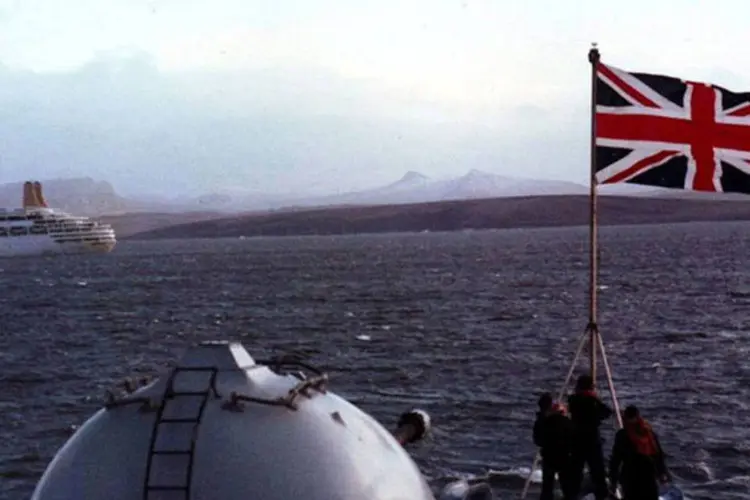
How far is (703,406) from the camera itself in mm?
29719

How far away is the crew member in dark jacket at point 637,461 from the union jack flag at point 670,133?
3.30 m

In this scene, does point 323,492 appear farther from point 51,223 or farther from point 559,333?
point 51,223

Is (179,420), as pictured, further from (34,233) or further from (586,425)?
(34,233)

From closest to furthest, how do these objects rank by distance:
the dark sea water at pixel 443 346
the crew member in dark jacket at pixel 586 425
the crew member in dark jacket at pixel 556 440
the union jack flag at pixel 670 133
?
the crew member in dark jacket at pixel 556 440, the crew member in dark jacket at pixel 586 425, the union jack flag at pixel 670 133, the dark sea water at pixel 443 346

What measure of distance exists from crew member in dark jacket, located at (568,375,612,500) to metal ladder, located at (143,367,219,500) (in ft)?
15.3

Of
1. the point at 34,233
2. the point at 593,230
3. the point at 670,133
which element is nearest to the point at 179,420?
the point at 593,230

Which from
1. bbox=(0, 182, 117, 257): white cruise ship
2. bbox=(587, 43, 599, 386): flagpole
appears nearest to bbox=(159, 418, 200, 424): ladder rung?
bbox=(587, 43, 599, 386): flagpole

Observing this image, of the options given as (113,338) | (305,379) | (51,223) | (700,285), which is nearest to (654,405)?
(305,379)

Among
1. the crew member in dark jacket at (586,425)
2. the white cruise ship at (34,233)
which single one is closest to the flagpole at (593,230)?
the crew member in dark jacket at (586,425)

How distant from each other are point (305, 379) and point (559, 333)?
4182 cm

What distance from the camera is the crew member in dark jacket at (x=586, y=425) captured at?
10742 millimetres

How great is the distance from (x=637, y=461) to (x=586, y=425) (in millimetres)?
669

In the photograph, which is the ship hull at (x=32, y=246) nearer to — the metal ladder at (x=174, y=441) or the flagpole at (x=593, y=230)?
the flagpole at (x=593, y=230)

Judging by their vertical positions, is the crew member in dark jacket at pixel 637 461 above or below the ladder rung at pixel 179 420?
below
